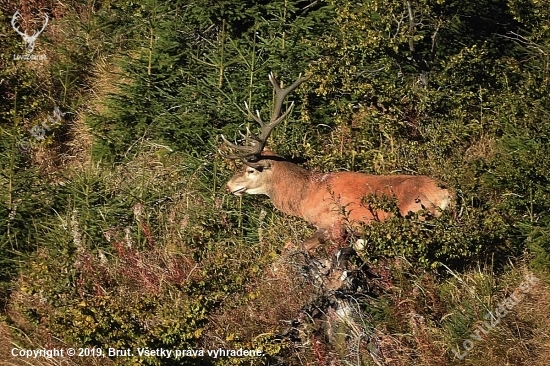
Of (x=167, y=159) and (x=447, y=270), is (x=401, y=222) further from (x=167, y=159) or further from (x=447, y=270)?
(x=167, y=159)

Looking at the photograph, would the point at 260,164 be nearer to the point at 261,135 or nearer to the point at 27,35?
the point at 261,135

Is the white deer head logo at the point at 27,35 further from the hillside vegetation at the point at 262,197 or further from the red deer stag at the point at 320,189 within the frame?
the red deer stag at the point at 320,189

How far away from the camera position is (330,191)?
9.01 m

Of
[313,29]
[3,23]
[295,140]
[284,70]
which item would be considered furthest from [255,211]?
[3,23]

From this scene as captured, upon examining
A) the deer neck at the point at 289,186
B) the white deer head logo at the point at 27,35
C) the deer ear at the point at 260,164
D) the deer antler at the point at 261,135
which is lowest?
the white deer head logo at the point at 27,35

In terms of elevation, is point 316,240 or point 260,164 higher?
point 260,164

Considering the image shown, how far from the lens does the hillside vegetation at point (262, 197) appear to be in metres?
7.48

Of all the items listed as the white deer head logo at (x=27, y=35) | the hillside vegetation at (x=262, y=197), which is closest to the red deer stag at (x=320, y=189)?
the hillside vegetation at (x=262, y=197)

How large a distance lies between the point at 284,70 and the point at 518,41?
2.73 meters

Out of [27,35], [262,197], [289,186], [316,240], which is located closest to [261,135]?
[289,186]

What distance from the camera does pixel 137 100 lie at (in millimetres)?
11477

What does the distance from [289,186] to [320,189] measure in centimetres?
35

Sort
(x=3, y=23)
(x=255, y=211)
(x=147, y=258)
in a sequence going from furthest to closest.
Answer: (x=3, y=23) → (x=255, y=211) → (x=147, y=258)

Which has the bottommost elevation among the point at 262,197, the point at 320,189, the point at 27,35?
the point at 27,35
